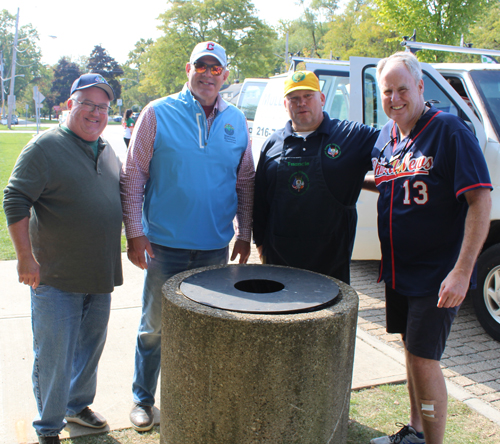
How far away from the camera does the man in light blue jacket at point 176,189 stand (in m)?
2.87

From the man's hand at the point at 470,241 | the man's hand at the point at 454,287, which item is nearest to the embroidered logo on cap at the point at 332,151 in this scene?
the man's hand at the point at 470,241

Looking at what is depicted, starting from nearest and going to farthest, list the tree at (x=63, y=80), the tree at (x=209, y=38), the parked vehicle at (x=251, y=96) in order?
1. the parked vehicle at (x=251, y=96)
2. the tree at (x=209, y=38)
3. the tree at (x=63, y=80)

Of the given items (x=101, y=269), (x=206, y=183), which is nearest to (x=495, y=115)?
(x=206, y=183)

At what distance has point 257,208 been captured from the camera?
10.8ft

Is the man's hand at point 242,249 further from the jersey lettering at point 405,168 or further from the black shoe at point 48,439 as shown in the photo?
the black shoe at point 48,439

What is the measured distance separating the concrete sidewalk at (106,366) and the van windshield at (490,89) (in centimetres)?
234

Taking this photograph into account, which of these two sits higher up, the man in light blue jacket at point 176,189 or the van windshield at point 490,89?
the van windshield at point 490,89

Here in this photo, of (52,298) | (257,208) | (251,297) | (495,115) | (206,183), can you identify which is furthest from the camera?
(495,115)

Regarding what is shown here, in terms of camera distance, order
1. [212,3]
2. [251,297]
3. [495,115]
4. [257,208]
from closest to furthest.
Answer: [251,297] → [257,208] → [495,115] → [212,3]

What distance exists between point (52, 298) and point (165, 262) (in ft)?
2.21

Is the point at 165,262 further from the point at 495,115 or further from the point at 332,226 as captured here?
the point at 495,115

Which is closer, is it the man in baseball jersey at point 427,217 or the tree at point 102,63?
the man in baseball jersey at point 427,217

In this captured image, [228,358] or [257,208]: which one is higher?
[257,208]

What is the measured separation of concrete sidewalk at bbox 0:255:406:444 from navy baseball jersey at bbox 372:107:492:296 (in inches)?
50.4
